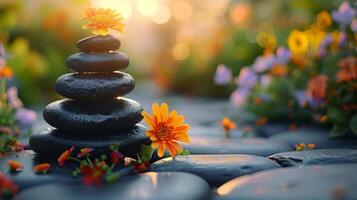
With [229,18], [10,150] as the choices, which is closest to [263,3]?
[229,18]

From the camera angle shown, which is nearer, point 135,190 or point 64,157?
point 135,190

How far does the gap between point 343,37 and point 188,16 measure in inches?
278

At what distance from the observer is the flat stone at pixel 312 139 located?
108 inches

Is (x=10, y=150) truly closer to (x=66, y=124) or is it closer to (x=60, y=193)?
(x=66, y=124)

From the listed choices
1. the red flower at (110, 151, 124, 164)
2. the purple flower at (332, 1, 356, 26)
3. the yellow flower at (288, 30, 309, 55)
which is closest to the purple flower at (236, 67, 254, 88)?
the yellow flower at (288, 30, 309, 55)

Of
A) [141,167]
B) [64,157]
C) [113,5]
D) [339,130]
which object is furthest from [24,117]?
[339,130]

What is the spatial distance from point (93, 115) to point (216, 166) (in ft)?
1.89

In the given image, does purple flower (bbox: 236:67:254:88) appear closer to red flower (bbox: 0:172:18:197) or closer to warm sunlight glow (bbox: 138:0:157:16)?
red flower (bbox: 0:172:18:197)

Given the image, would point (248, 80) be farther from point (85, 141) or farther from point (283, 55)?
point (85, 141)

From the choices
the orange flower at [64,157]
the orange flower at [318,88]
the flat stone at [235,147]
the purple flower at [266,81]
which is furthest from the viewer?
the purple flower at [266,81]

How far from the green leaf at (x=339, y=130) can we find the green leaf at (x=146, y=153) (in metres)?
1.17

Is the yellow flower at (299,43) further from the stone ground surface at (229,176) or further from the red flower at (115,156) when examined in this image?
the red flower at (115,156)

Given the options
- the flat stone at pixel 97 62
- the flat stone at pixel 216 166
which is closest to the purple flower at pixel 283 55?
the flat stone at pixel 216 166

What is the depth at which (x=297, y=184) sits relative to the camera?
5.65 ft
